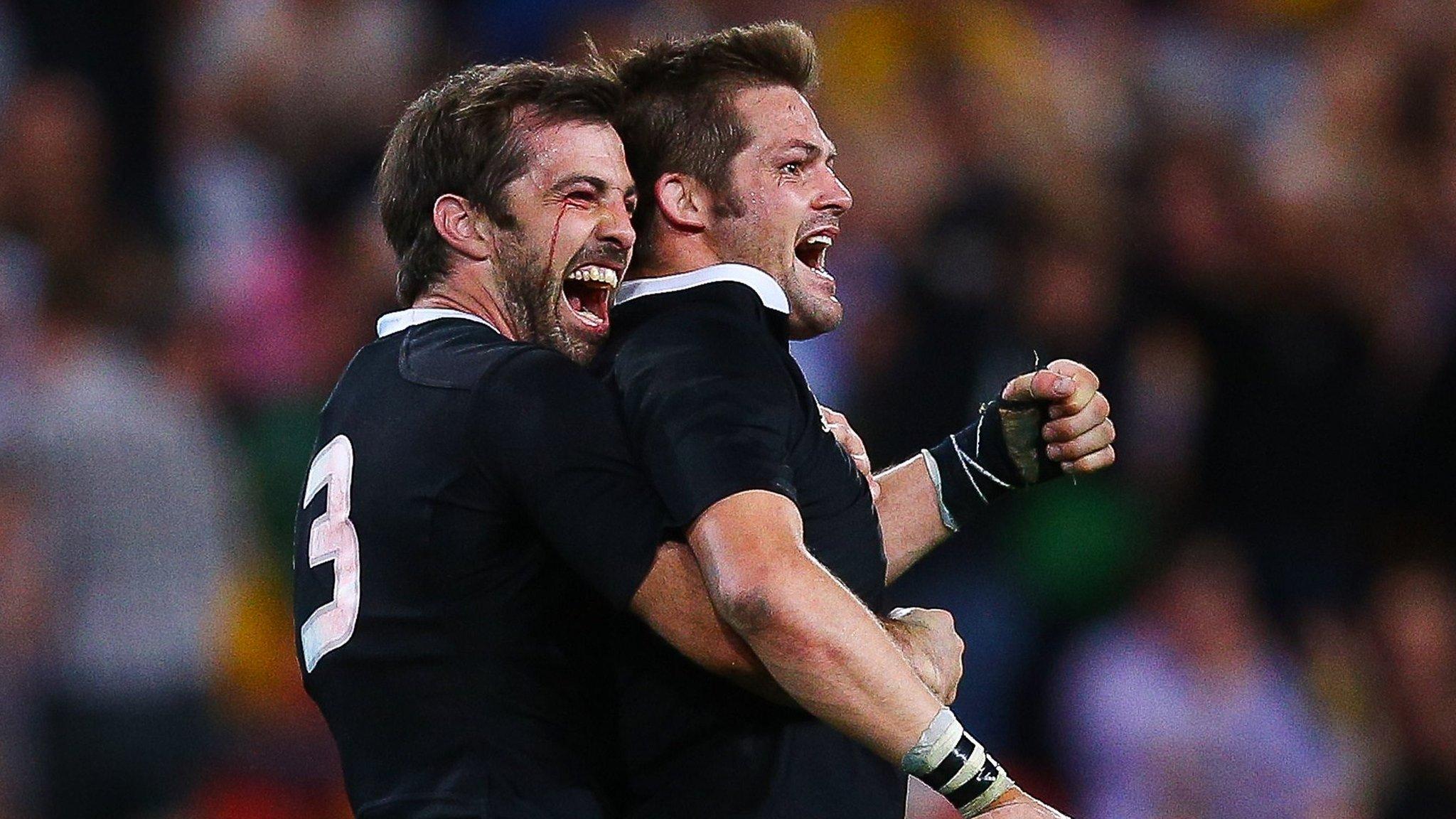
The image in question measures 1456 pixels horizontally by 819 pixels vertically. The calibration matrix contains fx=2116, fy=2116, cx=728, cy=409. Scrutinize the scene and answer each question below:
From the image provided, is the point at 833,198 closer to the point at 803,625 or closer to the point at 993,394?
the point at 803,625

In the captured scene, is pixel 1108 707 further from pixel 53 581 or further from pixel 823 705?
pixel 823 705

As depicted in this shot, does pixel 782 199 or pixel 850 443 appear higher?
pixel 782 199

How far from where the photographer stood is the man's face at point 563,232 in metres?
3.39

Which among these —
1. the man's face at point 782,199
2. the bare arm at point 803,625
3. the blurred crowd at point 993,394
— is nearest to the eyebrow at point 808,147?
the man's face at point 782,199

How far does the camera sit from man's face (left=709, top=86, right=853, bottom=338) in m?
3.48

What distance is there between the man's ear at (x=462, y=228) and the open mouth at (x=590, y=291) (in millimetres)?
143

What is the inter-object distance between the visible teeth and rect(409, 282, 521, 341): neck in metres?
0.13

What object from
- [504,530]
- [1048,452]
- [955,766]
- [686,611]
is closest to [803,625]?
[686,611]

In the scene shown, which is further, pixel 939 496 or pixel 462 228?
pixel 939 496

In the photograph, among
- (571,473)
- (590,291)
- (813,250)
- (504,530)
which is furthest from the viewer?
(813,250)

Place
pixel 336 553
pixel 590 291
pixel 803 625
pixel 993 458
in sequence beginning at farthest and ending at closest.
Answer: pixel 993 458 < pixel 590 291 < pixel 336 553 < pixel 803 625

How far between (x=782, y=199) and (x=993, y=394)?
357 cm

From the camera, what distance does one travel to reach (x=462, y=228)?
3.44 metres

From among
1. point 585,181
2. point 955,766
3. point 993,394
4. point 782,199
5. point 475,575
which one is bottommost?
point 993,394
